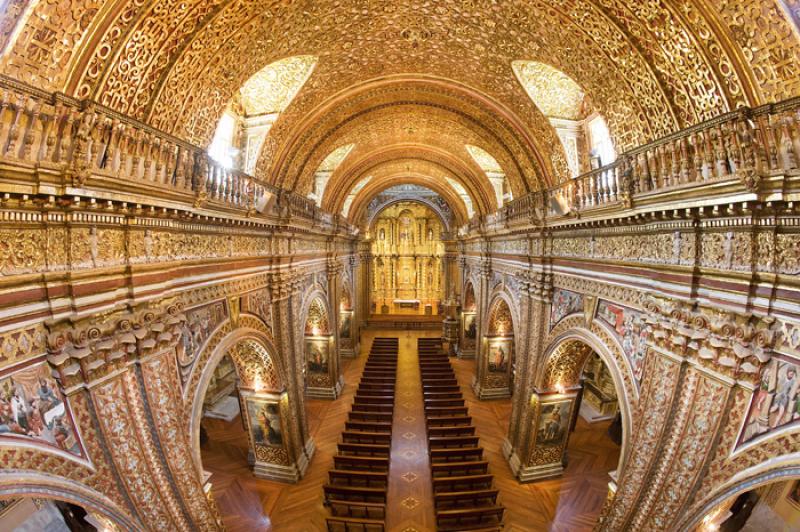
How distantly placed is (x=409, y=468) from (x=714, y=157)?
31.8ft

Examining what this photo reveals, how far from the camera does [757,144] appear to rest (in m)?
3.40

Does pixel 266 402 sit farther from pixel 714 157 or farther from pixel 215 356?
pixel 714 157

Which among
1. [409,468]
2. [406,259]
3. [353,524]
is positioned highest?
[406,259]

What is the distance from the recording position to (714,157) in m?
3.80

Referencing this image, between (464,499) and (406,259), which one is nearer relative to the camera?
(464,499)

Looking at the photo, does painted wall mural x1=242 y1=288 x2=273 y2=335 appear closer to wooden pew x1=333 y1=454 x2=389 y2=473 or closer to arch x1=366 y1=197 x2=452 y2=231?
wooden pew x1=333 y1=454 x2=389 y2=473

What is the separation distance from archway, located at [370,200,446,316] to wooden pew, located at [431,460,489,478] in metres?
23.0

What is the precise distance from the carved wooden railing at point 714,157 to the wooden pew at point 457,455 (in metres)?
7.26

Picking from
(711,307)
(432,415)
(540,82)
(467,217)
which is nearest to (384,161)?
(467,217)

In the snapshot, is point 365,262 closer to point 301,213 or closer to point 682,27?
point 301,213

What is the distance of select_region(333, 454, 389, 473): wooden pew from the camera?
30.2 ft

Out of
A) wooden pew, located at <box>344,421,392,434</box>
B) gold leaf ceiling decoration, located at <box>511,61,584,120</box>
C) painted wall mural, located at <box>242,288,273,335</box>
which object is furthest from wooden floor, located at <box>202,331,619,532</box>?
gold leaf ceiling decoration, located at <box>511,61,584,120</box>

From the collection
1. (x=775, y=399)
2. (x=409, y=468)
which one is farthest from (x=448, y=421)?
(x=775, y=399)

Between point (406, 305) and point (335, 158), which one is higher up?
point (335, 158)
